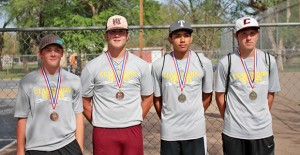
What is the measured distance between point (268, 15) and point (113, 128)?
1785 centimetres

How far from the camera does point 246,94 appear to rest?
3.72m

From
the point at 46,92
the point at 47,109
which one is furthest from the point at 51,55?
the point at 47,109

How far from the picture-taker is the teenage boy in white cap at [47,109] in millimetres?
3270

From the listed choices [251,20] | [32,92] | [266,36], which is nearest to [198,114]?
[251,20]

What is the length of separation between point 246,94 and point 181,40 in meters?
0.87

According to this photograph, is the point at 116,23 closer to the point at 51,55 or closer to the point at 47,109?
the point at 51,55

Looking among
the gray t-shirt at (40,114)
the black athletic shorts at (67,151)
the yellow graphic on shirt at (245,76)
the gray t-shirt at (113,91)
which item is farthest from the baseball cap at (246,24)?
the black athletic shorts at (67,151)

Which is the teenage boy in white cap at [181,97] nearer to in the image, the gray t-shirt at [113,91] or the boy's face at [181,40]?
the boy's face at [181,40]

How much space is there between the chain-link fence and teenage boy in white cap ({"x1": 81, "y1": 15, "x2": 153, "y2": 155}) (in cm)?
111

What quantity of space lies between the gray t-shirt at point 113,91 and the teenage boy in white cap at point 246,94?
833 mm

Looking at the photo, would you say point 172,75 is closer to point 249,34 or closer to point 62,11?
point 249,34

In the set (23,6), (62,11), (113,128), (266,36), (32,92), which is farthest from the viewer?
(23,6)

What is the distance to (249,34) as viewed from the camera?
3.75 m

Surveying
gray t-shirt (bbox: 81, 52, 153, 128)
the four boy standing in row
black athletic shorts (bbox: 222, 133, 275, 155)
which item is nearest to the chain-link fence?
the four boy standing in row
